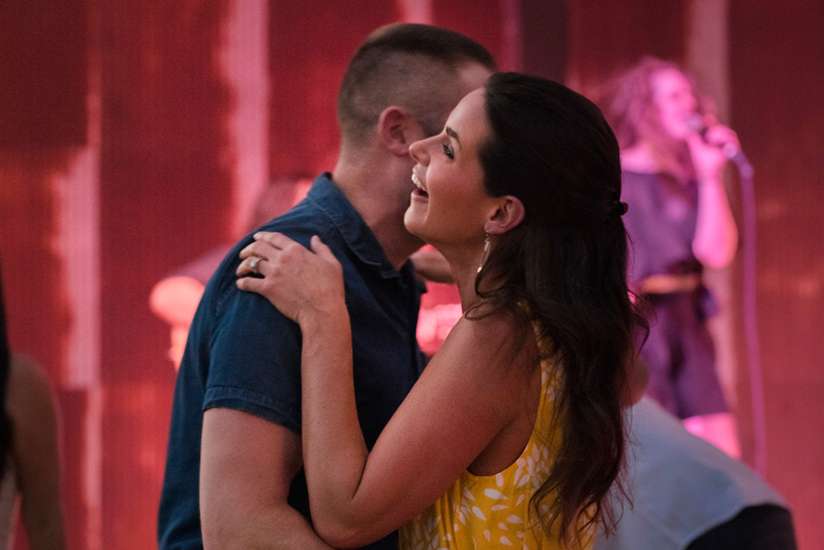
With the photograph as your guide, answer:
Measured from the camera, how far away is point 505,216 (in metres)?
1.69

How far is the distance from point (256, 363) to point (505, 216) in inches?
14.8

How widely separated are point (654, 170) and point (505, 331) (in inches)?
110

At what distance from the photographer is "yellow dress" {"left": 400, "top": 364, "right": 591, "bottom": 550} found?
5.44 ft

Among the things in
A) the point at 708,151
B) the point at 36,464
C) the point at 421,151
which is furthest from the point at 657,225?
the point at 421,151

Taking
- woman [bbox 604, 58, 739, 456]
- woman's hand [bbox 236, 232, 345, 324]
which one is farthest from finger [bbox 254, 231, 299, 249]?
woman [bbox 604, 58, 739, 456]

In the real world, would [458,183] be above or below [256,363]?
above

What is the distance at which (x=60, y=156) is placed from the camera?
3.72 meters

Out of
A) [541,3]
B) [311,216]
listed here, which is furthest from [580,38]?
[311,216]

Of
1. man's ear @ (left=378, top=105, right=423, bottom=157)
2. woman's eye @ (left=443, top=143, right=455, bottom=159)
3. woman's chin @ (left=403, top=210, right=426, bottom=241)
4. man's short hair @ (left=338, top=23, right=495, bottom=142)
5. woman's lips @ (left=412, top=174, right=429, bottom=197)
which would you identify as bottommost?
woman's chin @ (left=403, top=210, right=426, bottom=241)

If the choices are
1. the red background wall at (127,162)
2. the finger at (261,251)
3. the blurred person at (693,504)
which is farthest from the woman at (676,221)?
the finger at (261,251)

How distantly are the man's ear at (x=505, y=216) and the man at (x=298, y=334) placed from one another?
0.25 metres

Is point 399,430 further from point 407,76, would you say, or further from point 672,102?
point 672,102

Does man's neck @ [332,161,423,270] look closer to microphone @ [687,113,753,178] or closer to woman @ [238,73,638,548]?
woman @ [238,73,638,548]

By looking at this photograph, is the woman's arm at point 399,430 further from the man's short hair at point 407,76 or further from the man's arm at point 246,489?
the man's short hair at point 407,76
